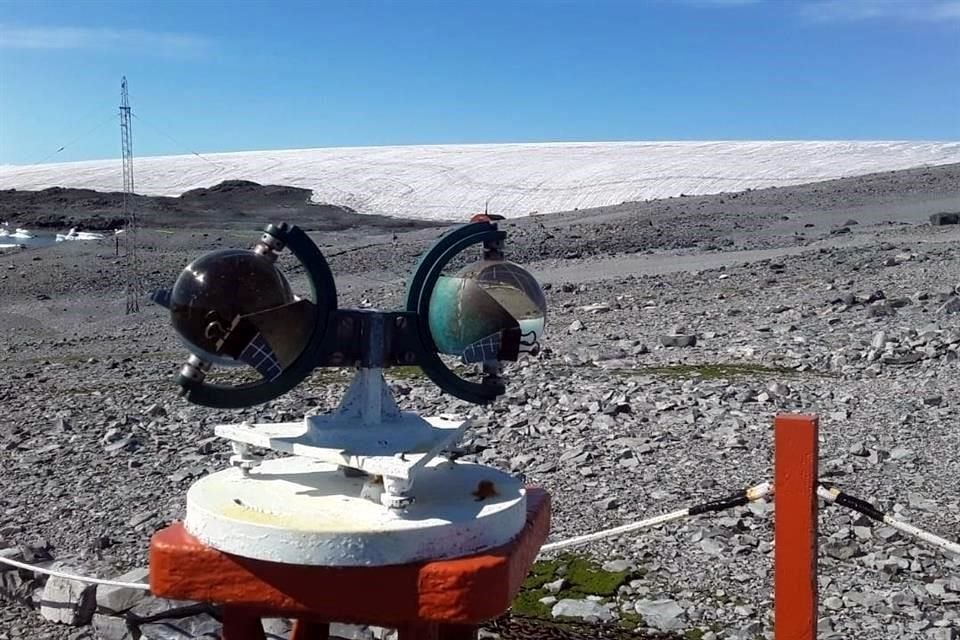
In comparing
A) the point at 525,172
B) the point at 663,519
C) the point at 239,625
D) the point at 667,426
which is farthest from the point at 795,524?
the point at 525,172

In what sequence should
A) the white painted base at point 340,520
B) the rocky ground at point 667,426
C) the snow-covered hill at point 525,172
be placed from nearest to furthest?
the white painted base at point 340,520 < the rocky ground at point 667,426 < the snow-covered hill at point 525,172

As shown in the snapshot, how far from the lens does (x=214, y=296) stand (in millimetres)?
2293

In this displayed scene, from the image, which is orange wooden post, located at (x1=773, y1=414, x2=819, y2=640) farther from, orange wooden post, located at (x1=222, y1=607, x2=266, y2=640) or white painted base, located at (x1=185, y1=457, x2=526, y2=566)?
orange wooden post, located at (x1=222, y1=607, x2=266, y2=640)

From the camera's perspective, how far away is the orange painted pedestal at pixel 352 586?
2.18 meters

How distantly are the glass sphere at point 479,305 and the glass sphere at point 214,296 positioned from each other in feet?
1.40

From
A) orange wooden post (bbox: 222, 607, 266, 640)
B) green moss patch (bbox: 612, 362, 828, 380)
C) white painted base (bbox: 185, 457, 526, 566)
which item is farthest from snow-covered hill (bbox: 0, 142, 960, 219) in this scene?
orange wooden post (bbox: 222, 607, 266, 640)

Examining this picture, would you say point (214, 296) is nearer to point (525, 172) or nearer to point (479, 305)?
point (479, 305)

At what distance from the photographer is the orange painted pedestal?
218 cm

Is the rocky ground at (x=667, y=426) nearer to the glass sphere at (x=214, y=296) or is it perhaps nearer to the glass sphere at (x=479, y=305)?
the glass sphere at (x=479, y=305)

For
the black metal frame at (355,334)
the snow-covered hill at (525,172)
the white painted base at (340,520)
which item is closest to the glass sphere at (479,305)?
the black metal frame at (355,334)

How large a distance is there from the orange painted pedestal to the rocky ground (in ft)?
6.33

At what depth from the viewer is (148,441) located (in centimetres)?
682

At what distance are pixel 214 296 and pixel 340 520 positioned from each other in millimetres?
516

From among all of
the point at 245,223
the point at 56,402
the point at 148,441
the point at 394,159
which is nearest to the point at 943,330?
the point at 148,441
